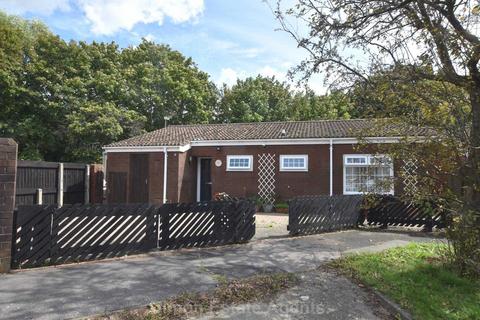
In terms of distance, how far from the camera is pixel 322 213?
11.3 m

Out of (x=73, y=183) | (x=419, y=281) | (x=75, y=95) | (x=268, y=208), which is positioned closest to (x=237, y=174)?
(x=268, y=208)

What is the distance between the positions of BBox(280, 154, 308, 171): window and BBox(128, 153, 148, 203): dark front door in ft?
22.3

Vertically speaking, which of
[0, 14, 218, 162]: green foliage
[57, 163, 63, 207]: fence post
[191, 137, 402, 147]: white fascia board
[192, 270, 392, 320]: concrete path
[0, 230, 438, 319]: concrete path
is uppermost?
[0, 14, 218, 162]: green foliage

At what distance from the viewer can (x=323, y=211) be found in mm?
11289

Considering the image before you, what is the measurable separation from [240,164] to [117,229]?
11.6 m

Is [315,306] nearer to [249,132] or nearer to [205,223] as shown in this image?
[205,223]

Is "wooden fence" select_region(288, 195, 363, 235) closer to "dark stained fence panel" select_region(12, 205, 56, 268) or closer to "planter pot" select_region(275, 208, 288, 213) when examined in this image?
"planter pot" select_region(275, 208, 288, 213)

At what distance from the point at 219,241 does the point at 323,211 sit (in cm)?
364

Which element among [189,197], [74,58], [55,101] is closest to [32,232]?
[189,197]

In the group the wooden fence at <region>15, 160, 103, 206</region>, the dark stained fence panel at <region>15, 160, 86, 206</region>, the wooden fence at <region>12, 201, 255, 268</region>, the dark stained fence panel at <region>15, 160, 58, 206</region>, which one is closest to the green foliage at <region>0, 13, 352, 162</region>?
the wooden fence at <region>15, 160, 103, 206</region>

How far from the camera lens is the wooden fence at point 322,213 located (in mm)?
10641

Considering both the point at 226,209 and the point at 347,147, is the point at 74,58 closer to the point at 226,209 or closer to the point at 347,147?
the point at 347,147

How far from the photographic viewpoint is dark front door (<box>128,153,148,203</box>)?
1970cm

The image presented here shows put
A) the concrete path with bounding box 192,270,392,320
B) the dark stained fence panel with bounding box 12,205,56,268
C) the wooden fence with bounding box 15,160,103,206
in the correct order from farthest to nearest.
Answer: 1. the wooden fence with bounding box 15,160,103,206
2. the dark stained fence panel with bounding box 12,205,56,268
3. the concrete path with bounding box 192,270,392,320
